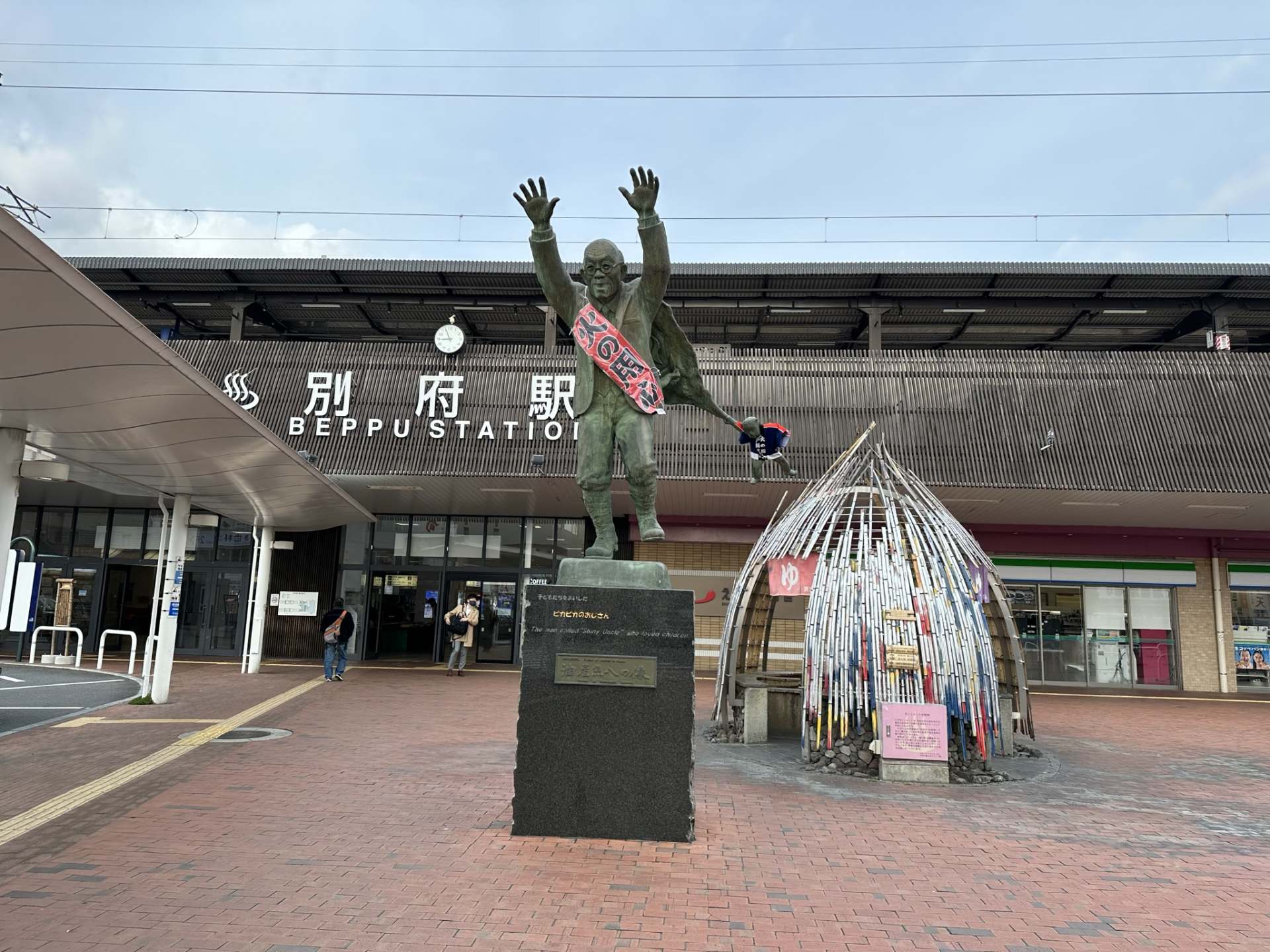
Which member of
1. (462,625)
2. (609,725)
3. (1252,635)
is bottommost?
(609,725)

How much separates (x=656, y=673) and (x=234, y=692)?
10.2 m

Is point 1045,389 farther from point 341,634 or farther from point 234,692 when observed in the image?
point 234,692

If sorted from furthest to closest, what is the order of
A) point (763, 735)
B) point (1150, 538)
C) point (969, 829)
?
point (1150, 538)
point (763, 735)
point (969, 829)

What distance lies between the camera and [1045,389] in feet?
54.9

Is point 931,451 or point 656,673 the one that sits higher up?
point 931,451

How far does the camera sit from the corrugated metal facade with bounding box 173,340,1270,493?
1592 cm

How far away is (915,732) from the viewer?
26.7ft

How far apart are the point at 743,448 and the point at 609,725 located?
450 inches

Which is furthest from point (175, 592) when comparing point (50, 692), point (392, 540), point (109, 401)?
point (392, 540)

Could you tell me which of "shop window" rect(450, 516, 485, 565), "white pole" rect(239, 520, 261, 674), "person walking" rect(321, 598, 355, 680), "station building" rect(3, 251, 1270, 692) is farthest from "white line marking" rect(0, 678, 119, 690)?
"shop window" rect(450, 516, 485, 565)

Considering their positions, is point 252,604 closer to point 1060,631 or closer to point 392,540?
point 392,540

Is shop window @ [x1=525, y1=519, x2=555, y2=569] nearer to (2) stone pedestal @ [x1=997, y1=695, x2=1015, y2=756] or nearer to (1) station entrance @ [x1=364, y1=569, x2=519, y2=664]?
(1) station entrance @ [x1=364, y1=569, x2=519, y2=664]

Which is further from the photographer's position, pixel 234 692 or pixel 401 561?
pixel 401 561

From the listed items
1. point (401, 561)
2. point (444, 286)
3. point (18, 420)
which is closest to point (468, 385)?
point (444, 286)
